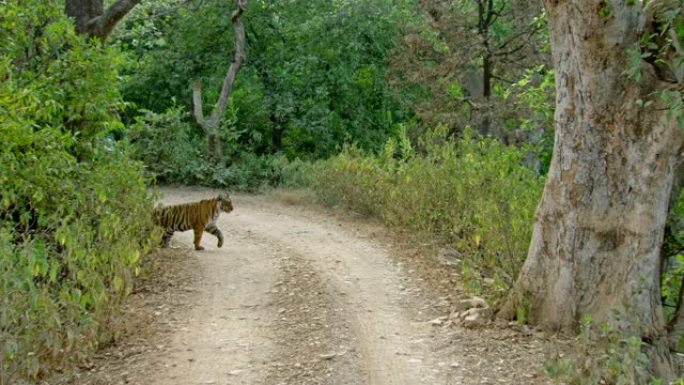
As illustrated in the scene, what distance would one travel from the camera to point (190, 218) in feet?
36.5

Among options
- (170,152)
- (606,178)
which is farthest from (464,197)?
(170,152)

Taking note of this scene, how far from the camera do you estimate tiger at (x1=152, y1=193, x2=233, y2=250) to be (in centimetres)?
1093

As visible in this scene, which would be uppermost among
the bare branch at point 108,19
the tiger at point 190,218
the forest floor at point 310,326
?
the bare branch at point 108,19

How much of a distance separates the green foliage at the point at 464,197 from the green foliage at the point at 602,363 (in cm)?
166

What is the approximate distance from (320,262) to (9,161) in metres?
4.56

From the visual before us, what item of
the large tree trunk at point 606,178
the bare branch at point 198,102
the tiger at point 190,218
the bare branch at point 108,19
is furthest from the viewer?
the bare branch at point 198,102

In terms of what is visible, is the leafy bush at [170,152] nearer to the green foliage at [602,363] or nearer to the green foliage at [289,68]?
the green foliage at [289,68]

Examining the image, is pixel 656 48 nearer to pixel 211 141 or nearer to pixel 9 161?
pixel 9 161

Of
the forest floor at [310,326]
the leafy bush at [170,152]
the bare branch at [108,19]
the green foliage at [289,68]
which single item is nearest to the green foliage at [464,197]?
the forest floor at [310,326]

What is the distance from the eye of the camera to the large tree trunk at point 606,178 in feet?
20.9

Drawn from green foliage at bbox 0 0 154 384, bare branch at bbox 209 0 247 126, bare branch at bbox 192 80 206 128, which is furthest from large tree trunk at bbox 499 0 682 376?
bare branch at bbox 192 80 206 128

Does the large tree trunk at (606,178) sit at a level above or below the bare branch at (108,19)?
below

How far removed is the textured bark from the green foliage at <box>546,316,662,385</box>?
7.73 m

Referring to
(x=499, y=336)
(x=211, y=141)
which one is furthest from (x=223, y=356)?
(x=211, y=141)
